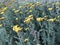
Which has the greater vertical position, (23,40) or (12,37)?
(23,40)

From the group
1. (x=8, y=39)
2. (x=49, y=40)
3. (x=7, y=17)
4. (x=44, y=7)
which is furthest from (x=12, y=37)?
(x=44, y=7)

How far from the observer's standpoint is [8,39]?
3.25 metres

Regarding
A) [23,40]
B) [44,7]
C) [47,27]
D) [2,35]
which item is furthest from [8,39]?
[44,7]

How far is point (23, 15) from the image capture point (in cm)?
395

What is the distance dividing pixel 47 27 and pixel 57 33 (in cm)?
26

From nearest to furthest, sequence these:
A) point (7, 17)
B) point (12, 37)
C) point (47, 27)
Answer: point (47, 27) < point (12, 37) < point (7, 17)

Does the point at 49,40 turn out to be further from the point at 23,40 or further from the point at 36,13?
the point at 36,13

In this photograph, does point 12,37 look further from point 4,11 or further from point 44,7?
point 44,7

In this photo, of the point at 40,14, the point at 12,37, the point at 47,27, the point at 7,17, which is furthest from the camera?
the point at 40,14

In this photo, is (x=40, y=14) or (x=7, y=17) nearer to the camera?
(x=7, y=17)

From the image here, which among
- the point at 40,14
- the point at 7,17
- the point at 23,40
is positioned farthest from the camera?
the point at 40,14

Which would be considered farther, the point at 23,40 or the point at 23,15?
the point at 23,15

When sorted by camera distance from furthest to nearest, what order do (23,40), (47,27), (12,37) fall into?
(12,37), (47,27), (23,40)

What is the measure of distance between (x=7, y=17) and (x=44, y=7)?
0.88 meters
